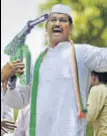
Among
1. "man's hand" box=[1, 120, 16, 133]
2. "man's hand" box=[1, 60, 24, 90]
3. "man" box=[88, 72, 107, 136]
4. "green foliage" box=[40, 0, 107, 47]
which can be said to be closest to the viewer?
"man's hand" box=[1, 60, 24, 90]

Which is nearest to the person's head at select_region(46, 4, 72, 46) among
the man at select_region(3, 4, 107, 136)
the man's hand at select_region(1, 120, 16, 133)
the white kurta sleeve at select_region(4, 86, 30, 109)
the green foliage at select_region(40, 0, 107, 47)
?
the man at select_region(3, 4, 107, 136)

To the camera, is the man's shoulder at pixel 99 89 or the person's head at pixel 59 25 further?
the man's shoulder at pixel 99 89

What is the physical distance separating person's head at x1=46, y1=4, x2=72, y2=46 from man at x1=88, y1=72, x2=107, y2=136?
0.29 metres

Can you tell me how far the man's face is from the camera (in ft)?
6.09

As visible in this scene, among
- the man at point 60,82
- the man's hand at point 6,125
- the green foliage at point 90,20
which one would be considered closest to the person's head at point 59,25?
the man at point 60,82

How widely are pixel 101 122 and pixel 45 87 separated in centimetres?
40

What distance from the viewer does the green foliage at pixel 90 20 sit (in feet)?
7.78

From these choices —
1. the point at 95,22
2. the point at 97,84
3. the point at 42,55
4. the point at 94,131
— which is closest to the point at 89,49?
the point at 42,55

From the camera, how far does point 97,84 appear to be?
2.13 metres

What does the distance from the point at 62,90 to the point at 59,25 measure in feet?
0.92

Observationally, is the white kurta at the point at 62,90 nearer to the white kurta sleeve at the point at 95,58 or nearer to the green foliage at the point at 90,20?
the white kurta sleeve at the point at 95,58

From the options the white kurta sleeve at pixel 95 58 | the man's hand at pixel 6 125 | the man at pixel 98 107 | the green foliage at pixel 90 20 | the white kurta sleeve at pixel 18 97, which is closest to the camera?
the white kurta sleeve at pixel 95 58

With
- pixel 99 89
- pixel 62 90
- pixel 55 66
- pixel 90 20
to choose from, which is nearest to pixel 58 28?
pixel 55 66

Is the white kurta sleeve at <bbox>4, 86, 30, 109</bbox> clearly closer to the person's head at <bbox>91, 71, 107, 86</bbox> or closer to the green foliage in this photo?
the person's head at <bbox>91, 71, 107, 86</bbox>
